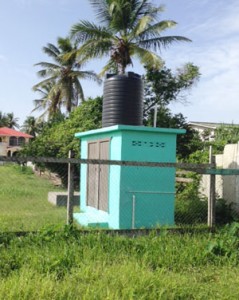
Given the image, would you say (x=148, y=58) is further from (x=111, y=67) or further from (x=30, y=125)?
(x=30, y=125)

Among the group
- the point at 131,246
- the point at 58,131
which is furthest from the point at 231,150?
the point at 58,131

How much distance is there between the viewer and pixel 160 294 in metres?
4.09

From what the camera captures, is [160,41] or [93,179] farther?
[160,41]

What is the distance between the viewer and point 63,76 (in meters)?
32.9

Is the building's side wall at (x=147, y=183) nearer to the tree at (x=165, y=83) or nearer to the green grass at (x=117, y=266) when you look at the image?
the green grass at (x=117, y=266)

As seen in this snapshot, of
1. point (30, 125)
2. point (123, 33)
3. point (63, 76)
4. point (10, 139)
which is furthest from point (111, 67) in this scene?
point (30, 125)

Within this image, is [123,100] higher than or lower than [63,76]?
lower

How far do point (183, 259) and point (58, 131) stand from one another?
54.6 feet

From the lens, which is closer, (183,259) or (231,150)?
(183,259)

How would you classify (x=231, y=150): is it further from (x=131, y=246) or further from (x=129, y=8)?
(x=129, y=8)

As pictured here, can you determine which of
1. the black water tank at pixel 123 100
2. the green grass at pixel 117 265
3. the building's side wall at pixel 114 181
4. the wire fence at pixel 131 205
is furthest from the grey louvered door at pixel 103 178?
the green grass at pixel 117 265

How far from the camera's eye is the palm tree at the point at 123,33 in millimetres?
21422

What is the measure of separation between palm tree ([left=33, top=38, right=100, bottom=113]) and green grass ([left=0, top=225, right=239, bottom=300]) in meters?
27.2

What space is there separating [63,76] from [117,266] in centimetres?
2934
